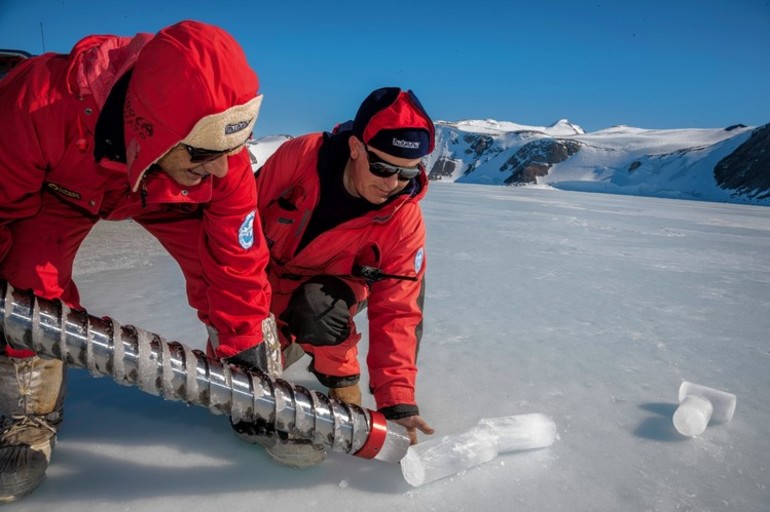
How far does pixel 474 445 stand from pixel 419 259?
64cm

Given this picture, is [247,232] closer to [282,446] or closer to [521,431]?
[282,446]

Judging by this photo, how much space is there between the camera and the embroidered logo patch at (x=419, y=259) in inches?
64.7

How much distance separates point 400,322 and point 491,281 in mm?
1995

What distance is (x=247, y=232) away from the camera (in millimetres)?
1499

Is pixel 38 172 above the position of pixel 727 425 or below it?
above

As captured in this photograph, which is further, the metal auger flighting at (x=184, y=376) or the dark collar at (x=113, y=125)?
the dark collar at (x=113, y=125)

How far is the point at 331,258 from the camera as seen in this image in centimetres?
178

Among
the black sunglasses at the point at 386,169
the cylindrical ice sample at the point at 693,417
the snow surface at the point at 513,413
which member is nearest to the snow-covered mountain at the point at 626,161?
the snow surface at the point at 513,413

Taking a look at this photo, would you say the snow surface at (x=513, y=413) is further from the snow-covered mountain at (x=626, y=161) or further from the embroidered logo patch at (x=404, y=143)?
the snow-covered mountain at (x=626, y=161)

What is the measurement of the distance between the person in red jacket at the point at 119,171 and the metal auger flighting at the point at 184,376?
14 centimetres

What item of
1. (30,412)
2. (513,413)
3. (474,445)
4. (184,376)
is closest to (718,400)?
(513,413)

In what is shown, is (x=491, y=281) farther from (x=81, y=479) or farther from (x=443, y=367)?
(x=81, y=479)

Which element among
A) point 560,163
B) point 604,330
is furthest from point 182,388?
point 560,163

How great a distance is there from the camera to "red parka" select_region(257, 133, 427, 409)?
1.57m
